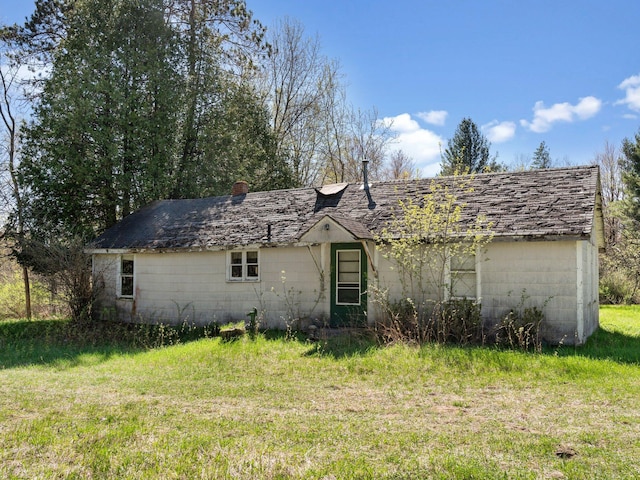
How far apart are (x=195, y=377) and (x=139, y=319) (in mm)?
8299

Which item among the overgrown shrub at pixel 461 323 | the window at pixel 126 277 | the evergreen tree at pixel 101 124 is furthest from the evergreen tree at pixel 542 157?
the window at pixel 126 277

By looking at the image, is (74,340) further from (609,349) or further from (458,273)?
(609,349)

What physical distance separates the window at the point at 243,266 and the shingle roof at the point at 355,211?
0.54 m

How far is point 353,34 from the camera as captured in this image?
19.3 m

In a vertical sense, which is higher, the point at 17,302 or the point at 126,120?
the point at 126,120

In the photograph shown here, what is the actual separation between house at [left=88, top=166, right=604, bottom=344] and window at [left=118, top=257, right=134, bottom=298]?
0.03 metres

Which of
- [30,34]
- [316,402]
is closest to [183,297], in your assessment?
[316,402]

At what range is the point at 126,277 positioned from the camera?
57.0 ft

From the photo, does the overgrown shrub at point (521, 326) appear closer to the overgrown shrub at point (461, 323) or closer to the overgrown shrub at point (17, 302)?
the overgrown shrub at point (461, 323)

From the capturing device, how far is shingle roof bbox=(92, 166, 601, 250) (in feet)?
38.5

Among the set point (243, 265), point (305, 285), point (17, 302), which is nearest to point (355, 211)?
point (305, 285)

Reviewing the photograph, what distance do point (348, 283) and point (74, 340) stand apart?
7935 millimetres

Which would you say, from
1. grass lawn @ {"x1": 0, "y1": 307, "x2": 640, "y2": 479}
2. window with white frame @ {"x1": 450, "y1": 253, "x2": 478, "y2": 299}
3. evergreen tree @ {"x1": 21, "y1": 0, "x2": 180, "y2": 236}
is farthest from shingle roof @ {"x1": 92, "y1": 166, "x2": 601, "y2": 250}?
grass lawn @ {"x1": 0, "y1": 307, "x2": 640, "y2": 479}

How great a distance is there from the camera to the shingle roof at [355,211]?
1173 centimetres
